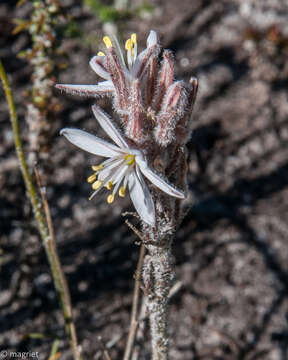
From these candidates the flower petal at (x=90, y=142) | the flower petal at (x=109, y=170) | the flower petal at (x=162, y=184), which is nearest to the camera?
the flower petal at (x=162, y=184)

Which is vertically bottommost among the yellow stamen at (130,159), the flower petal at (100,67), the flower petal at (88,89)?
the yellow stamen at (130,159)

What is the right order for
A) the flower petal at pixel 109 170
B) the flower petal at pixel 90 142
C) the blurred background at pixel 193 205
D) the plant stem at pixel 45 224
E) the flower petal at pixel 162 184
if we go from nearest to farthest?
the flower petal at pixel 162 184
the flower petal at pixel 90 142
the flower petal at pixel 109 170
the plant stem at pixel 45 224
the blurred background at pixel 193 205

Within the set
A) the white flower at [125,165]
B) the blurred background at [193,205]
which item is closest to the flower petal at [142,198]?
the white flower at [125,165]

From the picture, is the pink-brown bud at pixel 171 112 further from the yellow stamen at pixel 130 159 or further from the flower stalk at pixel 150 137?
the yellow stamen at pixel 130 159

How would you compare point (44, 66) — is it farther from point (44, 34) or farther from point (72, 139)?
point (72, 139)

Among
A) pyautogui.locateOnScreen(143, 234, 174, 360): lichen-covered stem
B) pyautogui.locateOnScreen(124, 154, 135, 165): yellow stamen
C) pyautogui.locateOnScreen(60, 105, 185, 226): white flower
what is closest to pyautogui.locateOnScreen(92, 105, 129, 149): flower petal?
pyautogui.locateOnScreen(60, 105, 185, 226): white flower

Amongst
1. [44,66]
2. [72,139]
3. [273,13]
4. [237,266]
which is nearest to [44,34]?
[44,66]
